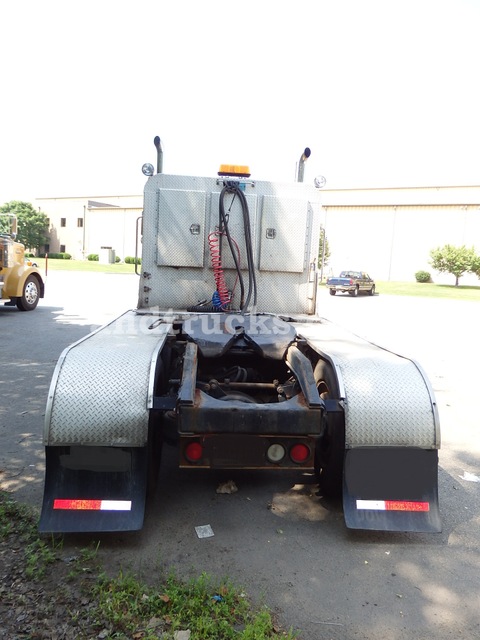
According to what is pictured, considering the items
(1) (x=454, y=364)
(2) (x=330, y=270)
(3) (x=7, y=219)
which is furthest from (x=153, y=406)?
(2) (x=330, y=270)

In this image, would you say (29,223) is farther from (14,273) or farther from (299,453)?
(299,453)

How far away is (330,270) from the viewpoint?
2002 inches

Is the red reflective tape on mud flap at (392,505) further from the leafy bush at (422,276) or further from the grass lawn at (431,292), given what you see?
the leafy bush at (422,276)

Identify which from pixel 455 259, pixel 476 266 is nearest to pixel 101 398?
pixel 455 259

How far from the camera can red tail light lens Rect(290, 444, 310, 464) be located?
3.32 meters

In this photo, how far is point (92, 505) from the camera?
321 centimetres

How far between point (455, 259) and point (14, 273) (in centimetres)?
3794

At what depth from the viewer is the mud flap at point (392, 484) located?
3359 millimetres

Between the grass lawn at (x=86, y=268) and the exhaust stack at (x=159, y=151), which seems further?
the grass lawn at (x=86, y=268)

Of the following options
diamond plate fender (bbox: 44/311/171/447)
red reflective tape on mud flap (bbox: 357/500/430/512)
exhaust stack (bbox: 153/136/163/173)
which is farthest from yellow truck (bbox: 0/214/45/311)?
red reflective tape on mud flap (bbox: 357/500/430/512)

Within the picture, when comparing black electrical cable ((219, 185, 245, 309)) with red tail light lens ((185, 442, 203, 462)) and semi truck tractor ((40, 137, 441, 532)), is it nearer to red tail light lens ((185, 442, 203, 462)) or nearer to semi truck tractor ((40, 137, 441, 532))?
semi truck tractor ((40, 137, 441, 532))

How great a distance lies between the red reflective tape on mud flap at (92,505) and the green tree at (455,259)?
44231mm

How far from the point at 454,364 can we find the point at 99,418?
8.30 meters

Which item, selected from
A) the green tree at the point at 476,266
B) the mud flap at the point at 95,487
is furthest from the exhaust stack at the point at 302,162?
the green tree at the point at 476,266
